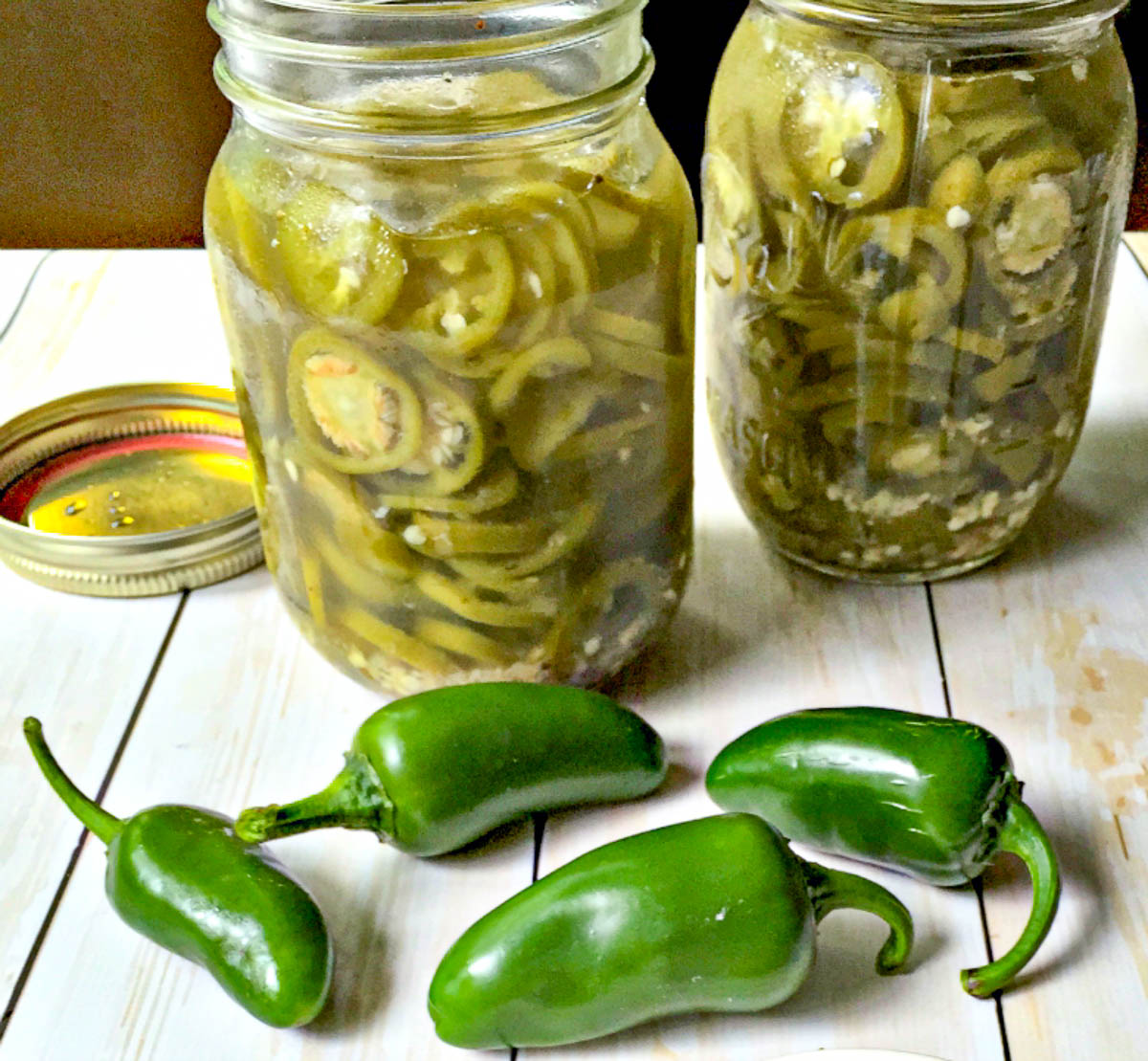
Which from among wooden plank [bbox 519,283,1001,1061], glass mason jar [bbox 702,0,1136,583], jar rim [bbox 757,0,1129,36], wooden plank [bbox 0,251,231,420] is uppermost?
jar rim [bbox 757,0,1129,36]

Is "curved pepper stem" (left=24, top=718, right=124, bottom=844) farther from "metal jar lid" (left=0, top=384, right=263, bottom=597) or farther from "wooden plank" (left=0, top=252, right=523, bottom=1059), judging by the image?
"metal jar lid" (left=0, top=384, right=263, bottom=597)

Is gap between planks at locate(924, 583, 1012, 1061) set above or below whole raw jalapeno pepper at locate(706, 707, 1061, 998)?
below

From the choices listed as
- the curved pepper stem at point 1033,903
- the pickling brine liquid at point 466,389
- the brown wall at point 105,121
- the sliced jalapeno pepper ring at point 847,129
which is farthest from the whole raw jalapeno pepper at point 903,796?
the brown wall at point 105,121

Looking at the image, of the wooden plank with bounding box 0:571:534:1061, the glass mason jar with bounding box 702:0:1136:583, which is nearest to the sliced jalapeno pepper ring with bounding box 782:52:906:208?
the glass mason jar with bounding box 702:0:1136:583

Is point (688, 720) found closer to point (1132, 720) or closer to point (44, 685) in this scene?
point (1132, 720)

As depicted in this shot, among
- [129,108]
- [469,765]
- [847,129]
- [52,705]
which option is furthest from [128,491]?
[129,108]

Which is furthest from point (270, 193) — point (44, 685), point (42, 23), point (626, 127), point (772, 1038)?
point (42, 23)
